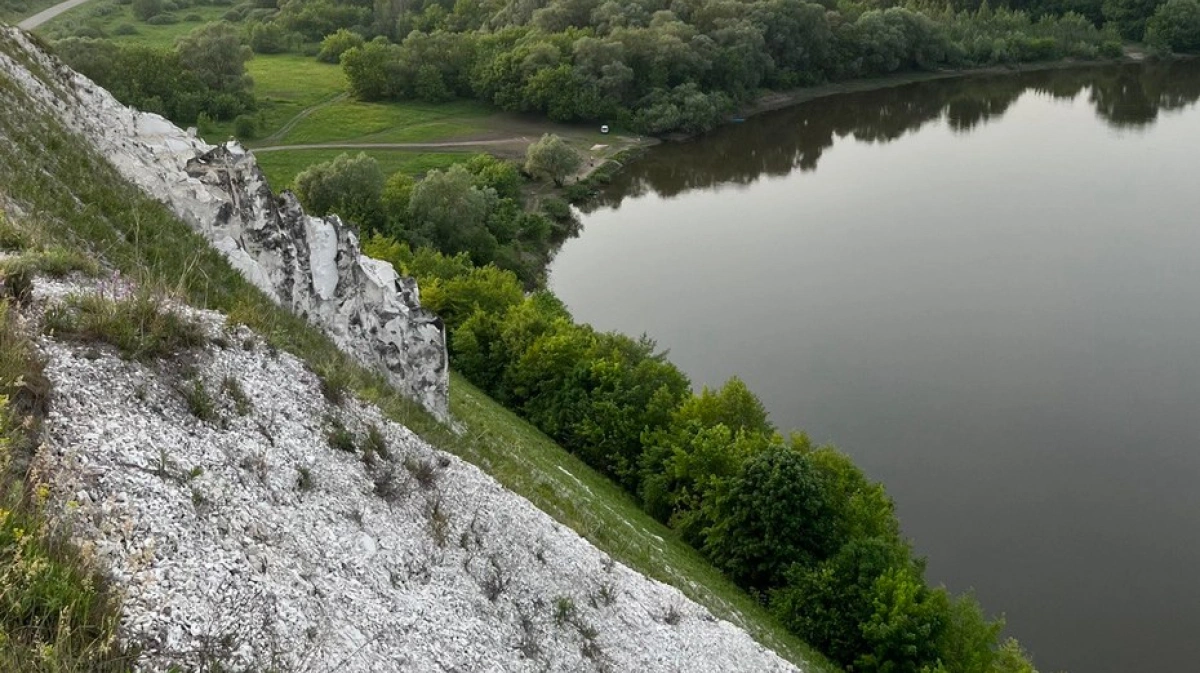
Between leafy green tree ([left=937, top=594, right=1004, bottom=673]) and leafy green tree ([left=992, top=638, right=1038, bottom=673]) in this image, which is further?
leafy green tree ([left=992, top=638, right=1038, bottom=673])

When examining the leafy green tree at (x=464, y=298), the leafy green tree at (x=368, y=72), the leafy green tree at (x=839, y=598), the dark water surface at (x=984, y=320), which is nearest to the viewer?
the leafy green tree at (x=839, y=598)

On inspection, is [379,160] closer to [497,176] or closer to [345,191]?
[497,176]

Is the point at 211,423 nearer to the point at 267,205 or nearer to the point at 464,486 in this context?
the point at 464,486

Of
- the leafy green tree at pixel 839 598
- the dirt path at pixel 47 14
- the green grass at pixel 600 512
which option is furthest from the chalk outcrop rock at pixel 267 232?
the dirt path at pixel 47 14

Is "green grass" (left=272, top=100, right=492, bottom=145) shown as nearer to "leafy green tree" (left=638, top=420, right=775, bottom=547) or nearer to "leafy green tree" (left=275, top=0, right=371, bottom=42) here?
"leafy green tree" (left=275, top=0, right=371, bottom=42)

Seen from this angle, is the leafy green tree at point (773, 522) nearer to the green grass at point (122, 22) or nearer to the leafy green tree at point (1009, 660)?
the leafy green tree at point (1009, 660)

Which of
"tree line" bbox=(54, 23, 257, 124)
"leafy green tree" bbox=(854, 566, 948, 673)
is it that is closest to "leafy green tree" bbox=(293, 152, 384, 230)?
"tree line" bbox=(54, 23, 257, 124)

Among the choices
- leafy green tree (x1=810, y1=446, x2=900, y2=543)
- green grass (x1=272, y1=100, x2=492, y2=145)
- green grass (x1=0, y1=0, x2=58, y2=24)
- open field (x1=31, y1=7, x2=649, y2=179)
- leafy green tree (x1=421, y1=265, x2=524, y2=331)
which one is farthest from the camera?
green grass (x1=0, y1=0, x2=58, y2=24)
